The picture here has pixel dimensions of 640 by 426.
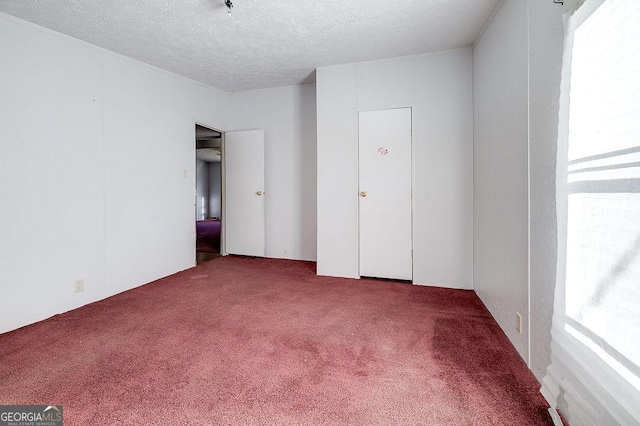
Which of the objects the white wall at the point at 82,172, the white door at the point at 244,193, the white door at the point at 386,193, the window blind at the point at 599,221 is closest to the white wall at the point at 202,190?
the white door at the point at 244,193

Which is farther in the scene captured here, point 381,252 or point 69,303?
Answer: point 381,252

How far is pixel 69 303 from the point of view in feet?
9.02

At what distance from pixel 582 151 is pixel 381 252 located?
8.17 ft

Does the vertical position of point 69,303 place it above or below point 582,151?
below

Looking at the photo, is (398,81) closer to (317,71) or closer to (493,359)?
(317,71)

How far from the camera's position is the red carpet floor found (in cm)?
143

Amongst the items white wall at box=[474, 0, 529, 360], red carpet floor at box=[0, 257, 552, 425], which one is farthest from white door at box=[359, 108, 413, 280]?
white wall at box=[474, 0, 529, 360]

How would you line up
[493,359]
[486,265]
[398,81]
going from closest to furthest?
[493,359] → [486,265] → [398,81]

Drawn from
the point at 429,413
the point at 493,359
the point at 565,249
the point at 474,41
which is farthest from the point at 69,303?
the point at 474,41

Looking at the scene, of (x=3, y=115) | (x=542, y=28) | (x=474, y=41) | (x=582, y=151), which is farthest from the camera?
(x=474, y=41)

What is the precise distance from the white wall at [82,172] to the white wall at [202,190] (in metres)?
8.26

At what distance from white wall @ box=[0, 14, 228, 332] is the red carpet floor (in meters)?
0.37

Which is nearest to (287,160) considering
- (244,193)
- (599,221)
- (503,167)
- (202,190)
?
(244,193)

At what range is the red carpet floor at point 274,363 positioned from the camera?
1.43 meters
